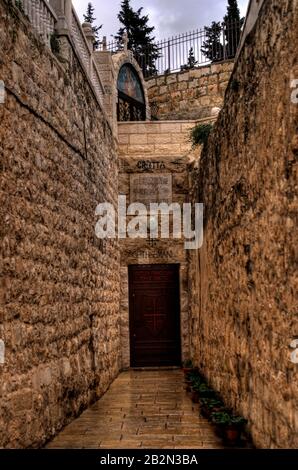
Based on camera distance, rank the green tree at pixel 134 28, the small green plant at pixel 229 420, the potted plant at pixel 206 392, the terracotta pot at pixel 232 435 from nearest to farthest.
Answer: the terracotta pot at pixel 232 435, the small green plant at pixel 229 420, the potted plant at pixel 206 392, the green tree at pixel 134 28

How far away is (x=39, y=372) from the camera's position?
4.75m

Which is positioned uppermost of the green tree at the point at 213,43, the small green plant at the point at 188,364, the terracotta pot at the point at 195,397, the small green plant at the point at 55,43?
the green tree at the point at 213,43

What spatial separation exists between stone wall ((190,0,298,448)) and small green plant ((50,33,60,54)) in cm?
183

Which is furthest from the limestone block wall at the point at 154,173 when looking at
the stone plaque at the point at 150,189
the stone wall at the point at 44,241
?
the stone wall at the point at 44,241

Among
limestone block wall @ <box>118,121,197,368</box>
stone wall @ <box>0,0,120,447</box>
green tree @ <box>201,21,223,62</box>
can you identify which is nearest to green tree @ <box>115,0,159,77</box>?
green tree @ <box>201,21,223,62</box>

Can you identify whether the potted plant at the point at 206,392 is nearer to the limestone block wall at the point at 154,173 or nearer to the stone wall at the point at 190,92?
the limestone block wall at the point at 154,173

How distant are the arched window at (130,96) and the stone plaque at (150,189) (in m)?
2.74

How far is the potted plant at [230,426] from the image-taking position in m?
4.76

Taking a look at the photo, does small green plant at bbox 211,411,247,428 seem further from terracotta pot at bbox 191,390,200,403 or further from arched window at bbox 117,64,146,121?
arched window at bbox 117,64,146,121

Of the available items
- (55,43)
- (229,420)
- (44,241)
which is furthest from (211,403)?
(55,43)

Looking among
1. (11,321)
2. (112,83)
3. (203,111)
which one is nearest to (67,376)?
(11,321)

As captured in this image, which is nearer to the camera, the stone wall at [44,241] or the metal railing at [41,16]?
the stone wall at [44,241]

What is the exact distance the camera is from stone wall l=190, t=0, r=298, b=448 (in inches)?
136

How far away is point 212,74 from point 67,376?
13.1m
